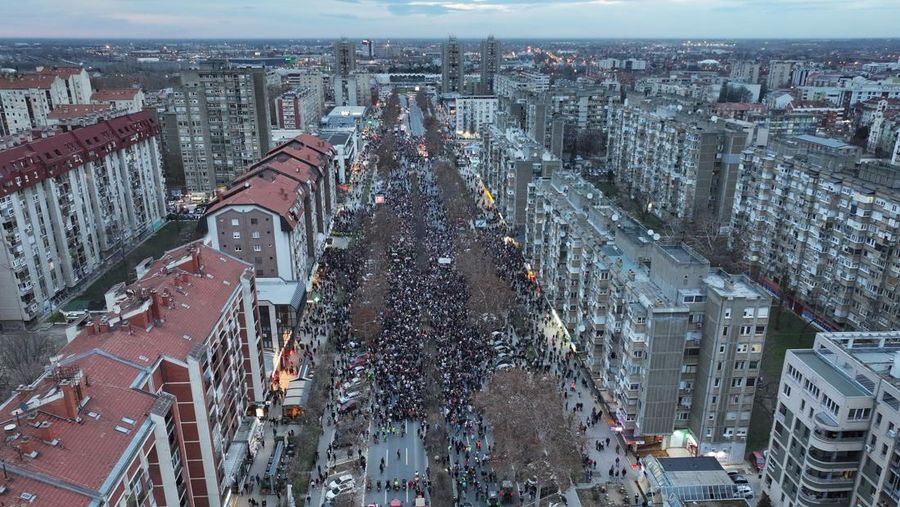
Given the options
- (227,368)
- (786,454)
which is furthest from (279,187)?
(786,454)

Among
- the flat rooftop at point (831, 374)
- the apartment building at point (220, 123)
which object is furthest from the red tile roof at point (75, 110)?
the flat rooftop at point (831, 374)

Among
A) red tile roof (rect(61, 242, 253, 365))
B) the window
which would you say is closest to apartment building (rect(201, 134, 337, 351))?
red tile roof (rect(61, 242, 253, 365))

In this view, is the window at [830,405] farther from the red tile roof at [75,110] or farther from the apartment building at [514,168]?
the red tile roof at [75,110]

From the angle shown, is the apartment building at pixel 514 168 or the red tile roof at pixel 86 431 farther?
the apartment building at pixel 514 168

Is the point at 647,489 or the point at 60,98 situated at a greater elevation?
the point at 60,98

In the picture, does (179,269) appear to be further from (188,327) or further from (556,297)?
(556,297)

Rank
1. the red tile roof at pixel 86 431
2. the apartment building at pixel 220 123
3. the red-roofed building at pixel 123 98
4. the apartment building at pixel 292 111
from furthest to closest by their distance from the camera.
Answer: the apartment building at pixel 292 111
the red-roofed building at pixel 123 98
the apartment building at pixel 220 123
the red tile roof at pixel 86 431

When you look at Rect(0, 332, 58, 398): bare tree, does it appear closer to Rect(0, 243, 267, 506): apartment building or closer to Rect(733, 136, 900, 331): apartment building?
Rect(0, 243, 267, 506): apartment building
